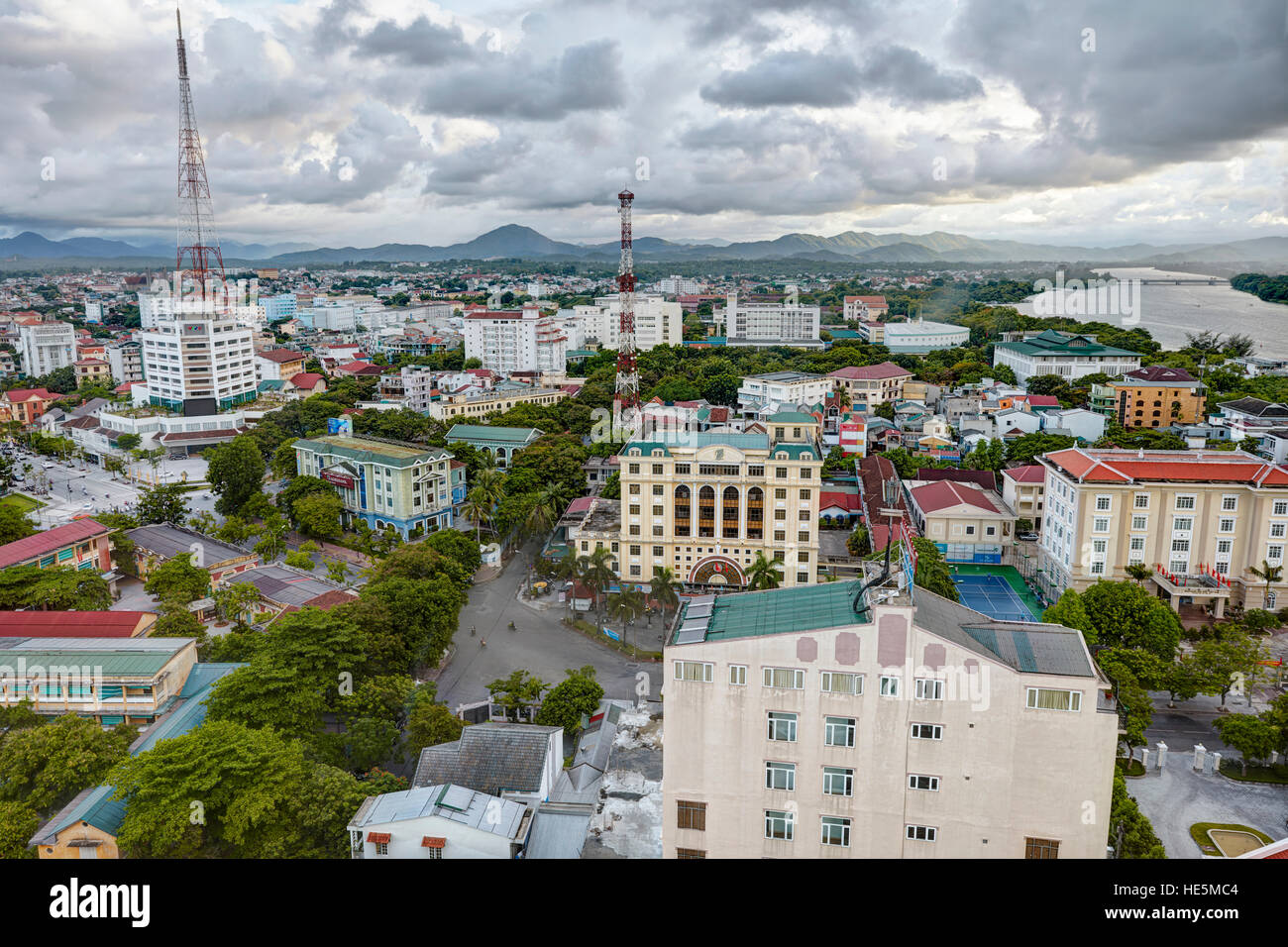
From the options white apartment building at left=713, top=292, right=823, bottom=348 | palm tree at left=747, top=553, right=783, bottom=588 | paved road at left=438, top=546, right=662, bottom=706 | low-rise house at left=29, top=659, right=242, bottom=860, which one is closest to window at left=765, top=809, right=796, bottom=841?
low-rise house at left=29, top=659, right=242, bottom=860

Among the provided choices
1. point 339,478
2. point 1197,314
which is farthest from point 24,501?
point 1197,314

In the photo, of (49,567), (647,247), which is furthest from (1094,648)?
(647,247)

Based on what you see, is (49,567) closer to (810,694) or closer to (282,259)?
(810,694)

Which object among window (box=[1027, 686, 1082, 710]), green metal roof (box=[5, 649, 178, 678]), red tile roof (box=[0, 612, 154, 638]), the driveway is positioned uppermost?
window (box=[1027, 686, 1082, 710])

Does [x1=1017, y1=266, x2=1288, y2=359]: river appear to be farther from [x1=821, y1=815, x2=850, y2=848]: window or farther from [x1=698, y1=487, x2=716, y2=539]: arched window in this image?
[x1=821, y1=815, x2=850, y2=848]: window

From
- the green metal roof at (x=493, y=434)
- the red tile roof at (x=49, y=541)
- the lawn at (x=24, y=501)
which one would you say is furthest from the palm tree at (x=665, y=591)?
the lawn at (x=24, y=501)

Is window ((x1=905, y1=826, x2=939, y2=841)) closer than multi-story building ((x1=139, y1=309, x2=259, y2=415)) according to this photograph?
Yes
